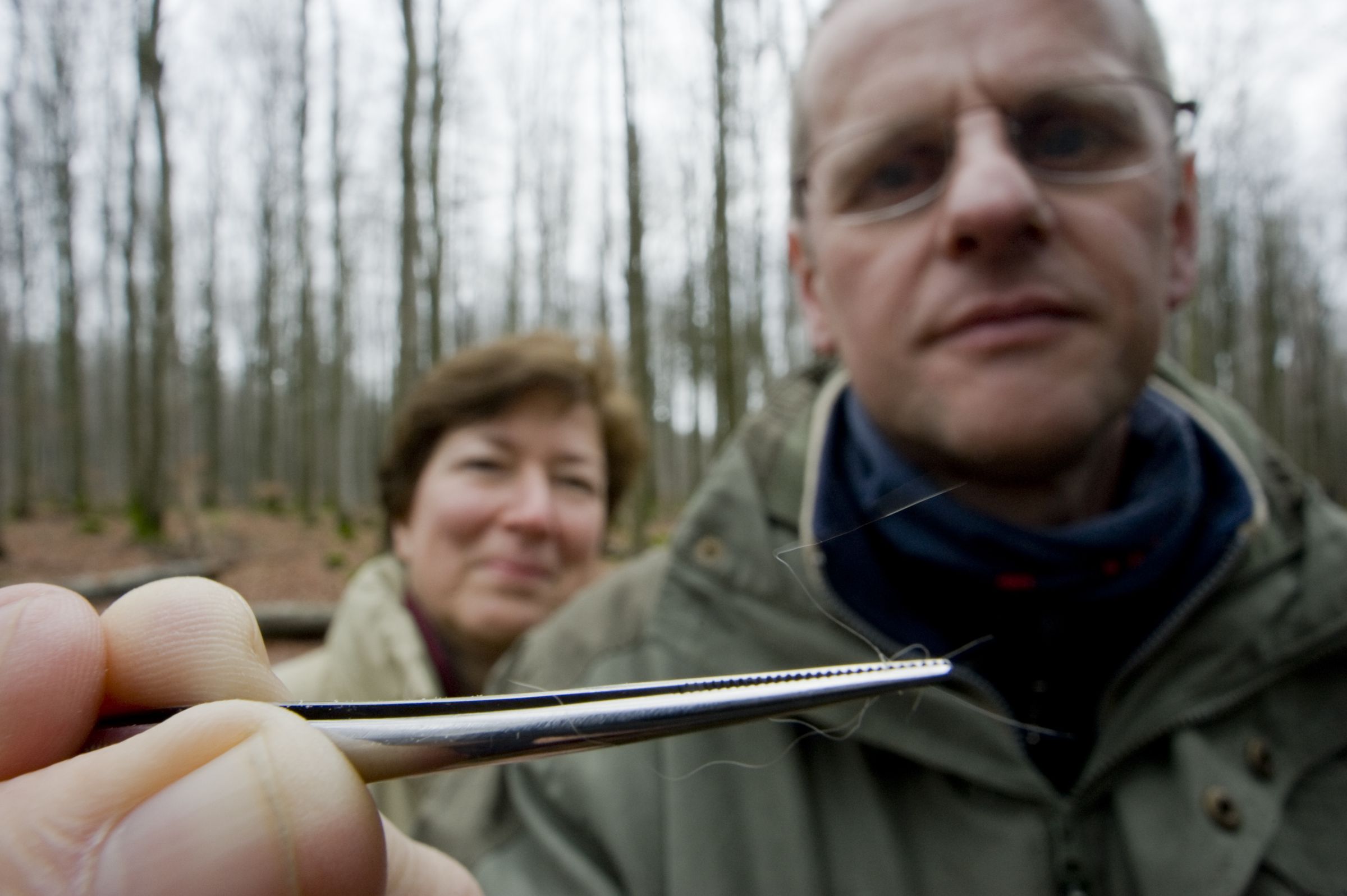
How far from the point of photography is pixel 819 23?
1521 mm

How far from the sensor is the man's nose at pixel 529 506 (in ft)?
→ 6.42

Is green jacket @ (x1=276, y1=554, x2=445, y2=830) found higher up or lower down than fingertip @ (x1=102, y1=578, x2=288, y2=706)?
lower down

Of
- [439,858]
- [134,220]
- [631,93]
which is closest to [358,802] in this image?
[439,858]

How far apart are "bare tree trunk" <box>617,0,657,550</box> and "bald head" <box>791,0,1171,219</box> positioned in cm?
557

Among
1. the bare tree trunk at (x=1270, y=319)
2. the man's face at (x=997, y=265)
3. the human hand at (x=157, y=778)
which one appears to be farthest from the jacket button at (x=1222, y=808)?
the bare tree trunk at (x=1270, y=319)

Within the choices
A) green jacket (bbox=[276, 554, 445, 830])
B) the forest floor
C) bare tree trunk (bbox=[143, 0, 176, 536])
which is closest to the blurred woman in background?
green jacket (bbox=[276, 554, 445, 830])

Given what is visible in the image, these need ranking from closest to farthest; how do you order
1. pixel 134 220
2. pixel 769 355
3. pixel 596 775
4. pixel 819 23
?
1. pixel 596 775
2. pixel 819 23
3. pixel 134 220
4. pixel 769 355

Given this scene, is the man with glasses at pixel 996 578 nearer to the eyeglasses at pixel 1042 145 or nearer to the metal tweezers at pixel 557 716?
the eyeglasses at pixel 1042 145

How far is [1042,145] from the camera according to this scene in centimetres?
100

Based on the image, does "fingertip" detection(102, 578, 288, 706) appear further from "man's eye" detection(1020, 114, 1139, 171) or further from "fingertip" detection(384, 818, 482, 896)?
"man's eye" detection(1020, 114, 1139, 171)

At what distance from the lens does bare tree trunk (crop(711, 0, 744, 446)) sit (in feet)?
24.5

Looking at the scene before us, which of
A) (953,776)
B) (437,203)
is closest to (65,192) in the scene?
(953,776)

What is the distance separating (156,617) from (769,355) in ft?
61.9

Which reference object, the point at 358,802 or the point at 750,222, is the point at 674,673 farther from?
the point at 750,222
